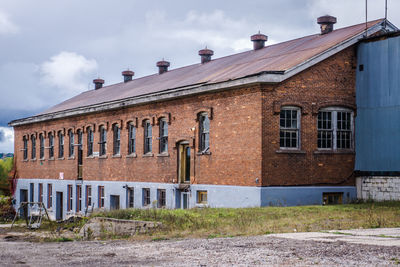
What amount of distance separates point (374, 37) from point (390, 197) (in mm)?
6613

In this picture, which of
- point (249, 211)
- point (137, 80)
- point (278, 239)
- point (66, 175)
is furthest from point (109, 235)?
point (137, 80)

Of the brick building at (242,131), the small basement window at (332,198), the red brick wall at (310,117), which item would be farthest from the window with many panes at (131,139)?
the small basement window at (332,198)

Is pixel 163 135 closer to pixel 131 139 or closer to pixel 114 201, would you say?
pixel 131 139

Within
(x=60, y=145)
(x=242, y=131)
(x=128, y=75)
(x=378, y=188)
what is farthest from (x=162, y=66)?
(x=378, y=188)

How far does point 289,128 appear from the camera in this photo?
24.4m

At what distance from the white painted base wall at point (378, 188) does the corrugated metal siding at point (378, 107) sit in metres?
0.42

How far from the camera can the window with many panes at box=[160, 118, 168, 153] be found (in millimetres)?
30625

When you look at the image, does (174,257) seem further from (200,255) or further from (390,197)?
(390,197)

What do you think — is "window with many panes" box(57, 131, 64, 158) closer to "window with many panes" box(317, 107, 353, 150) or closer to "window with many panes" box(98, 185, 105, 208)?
"window with many panes" box(98, 185, 105, 208)

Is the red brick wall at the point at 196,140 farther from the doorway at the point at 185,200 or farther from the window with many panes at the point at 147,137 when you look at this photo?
the doorway at the point at 185,200

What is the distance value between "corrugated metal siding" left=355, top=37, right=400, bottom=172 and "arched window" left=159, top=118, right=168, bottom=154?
31.5 feet

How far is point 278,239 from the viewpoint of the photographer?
13.6 m

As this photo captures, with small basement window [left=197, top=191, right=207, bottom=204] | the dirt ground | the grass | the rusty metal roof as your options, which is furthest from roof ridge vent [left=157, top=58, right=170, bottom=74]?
the dirt ground

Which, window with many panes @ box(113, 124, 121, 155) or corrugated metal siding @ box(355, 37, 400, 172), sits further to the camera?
window with many panes @ box(113, 124, 121, 155)
